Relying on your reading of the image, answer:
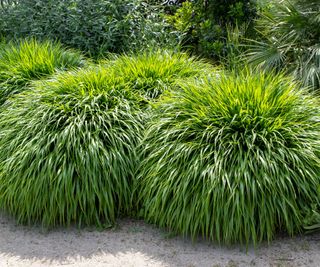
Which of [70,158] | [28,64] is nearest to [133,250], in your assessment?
[70,158]

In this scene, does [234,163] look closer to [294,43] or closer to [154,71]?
[154,71]

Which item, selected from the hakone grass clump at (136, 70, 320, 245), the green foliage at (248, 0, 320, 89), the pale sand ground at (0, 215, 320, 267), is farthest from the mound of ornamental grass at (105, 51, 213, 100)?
the pale sand ground at (0, 215, 320, 267)

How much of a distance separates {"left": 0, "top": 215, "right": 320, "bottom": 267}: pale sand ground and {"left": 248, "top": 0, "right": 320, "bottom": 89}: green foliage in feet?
6.77

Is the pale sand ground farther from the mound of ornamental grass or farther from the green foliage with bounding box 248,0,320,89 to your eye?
the green foliage with bounding box 248,0,320,89

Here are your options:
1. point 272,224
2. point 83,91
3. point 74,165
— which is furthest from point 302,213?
point 83,91

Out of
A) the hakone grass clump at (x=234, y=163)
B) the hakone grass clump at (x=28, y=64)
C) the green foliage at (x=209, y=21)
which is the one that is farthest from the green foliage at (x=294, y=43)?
the hakone grass clump at (x=28, y=64)

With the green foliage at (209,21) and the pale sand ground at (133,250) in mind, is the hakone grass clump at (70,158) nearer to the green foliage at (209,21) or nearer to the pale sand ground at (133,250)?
the pale sand ground at (133,250)

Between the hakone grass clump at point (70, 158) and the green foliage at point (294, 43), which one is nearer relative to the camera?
the hakone grass clump at point (70, 158)

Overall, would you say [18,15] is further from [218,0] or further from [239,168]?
[239,168]

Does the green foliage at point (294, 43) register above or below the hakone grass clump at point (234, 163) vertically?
above

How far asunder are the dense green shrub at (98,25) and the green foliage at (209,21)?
43cm

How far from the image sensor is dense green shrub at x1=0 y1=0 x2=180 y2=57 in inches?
243

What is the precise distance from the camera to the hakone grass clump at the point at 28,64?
17.3 feet

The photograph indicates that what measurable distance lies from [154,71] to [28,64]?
1486 mm
